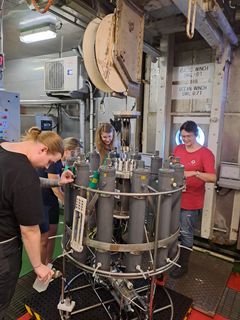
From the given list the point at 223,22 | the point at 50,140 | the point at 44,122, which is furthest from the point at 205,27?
the point at 44,122

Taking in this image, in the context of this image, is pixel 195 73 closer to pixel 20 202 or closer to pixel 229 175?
pixel 229 175

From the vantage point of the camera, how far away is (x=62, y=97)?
4.09 m

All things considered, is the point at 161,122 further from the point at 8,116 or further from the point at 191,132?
the point at 8,116

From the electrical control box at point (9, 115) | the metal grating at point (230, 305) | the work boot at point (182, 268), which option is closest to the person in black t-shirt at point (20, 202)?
the work boot at point (182, 268)

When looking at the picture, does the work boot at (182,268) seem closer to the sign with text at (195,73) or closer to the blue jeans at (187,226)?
the blue jeans at (187,226)

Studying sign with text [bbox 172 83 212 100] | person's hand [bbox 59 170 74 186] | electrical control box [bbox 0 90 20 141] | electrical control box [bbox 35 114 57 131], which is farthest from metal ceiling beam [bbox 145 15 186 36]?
electrical control box [bbox 35 114 57 131]

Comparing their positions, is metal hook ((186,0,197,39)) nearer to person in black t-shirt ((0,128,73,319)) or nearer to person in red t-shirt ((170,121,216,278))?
person in red t-shirt ((170,121,216,278))

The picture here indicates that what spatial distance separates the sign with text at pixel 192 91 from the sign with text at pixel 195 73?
72 mm

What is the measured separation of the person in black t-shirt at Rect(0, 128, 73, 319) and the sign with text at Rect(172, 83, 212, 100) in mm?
2140

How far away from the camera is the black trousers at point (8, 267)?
1262 mm

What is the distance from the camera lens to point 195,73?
2.94 meters

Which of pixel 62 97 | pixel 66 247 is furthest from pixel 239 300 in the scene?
pixel 62 97

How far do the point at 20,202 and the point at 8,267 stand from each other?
1.33ft

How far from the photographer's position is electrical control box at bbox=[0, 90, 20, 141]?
2.94 m
